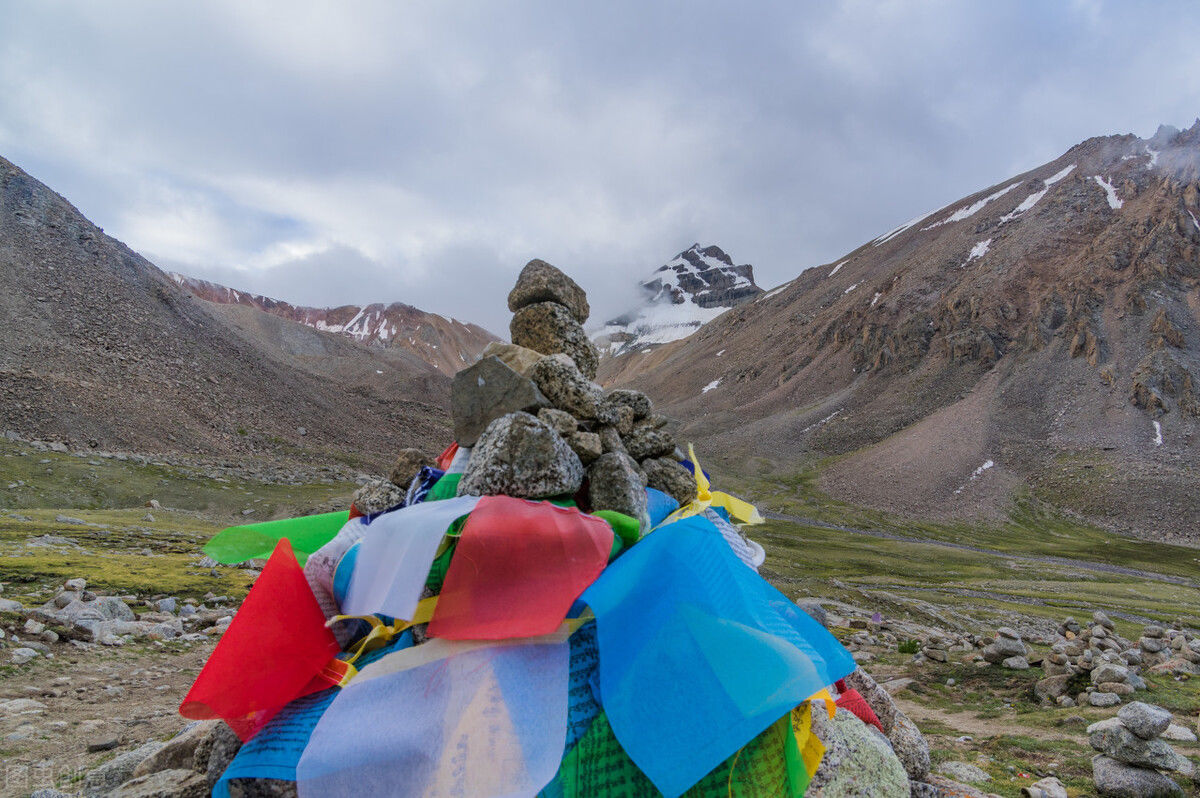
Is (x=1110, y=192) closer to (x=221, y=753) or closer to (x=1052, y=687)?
(x=1052, y=687)

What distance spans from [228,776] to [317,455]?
3816 centimetres

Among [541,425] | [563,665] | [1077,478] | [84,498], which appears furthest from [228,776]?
[1077,478]

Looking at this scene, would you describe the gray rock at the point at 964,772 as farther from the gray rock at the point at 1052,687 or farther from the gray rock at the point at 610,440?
the gray rock at the point at 1052,687

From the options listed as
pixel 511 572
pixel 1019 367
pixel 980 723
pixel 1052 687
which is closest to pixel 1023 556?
pixel 1052 687

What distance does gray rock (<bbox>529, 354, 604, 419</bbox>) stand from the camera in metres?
5.32

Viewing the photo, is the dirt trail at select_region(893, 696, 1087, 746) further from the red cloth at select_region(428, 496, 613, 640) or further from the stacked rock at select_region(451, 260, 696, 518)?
the red cloth at select_region(428, 496, 613, 640)

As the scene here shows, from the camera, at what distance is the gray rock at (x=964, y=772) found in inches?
210

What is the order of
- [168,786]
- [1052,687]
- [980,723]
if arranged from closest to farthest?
[168,786]
[980,723]
[1052,687]

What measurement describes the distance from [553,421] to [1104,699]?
947 centimetres

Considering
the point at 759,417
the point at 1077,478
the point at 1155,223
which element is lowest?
the point at 1077,478

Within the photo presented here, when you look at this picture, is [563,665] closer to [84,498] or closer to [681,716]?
[681,716]

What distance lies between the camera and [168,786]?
10.7ft

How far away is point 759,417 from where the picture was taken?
328 feet

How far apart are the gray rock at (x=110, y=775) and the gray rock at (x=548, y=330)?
4.73 meters
